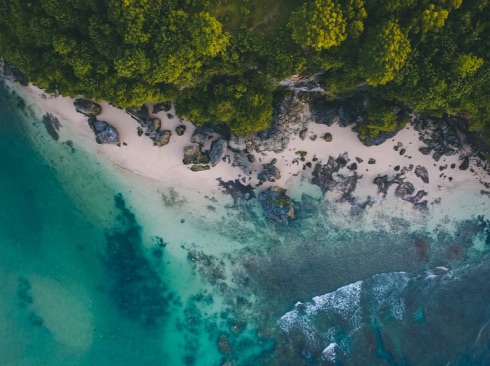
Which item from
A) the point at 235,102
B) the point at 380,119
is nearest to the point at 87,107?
the point at 235,102

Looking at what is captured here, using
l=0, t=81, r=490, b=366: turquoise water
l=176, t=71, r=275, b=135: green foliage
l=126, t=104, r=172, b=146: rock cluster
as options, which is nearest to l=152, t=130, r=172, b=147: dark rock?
l=126, t=104, r=172, b=146: rock cluster

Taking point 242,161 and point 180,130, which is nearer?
point 180,130

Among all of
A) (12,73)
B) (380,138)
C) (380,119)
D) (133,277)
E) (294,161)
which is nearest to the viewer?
(380,119)

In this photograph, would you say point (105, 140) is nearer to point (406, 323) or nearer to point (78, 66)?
point (78, 66)

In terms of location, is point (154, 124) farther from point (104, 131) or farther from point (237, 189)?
point (237, 189)

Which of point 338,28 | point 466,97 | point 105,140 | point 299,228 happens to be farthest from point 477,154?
point 105,140

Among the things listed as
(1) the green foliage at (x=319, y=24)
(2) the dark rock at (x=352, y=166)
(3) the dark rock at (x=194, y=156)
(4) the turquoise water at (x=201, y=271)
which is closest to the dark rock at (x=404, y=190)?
(4) the turquoise water at (x=201, y=271)

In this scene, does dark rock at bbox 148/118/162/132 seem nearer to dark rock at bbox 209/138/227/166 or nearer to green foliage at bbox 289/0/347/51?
dark rock at bbox 209/138/227/166

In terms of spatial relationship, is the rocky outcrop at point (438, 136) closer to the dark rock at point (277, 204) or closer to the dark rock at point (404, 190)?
the dark rock at point (404, 190)
